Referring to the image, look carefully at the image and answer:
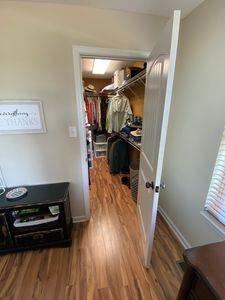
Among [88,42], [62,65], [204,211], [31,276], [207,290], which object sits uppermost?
[88,42]

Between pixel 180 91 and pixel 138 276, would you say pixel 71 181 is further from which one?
pixel 180 91

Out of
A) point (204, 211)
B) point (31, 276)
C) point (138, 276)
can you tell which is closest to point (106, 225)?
point (138, 276)

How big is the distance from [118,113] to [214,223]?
2.38 metres

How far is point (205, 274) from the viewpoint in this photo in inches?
23.4

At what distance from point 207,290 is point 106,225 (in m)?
1.39

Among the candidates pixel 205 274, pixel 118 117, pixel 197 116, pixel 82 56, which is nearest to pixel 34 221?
pixel 205 274

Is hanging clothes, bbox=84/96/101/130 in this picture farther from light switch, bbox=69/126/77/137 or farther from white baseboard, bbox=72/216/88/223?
white baseboard, bbox=72/216/88/223

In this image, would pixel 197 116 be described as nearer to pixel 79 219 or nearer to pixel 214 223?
pixel 214 223

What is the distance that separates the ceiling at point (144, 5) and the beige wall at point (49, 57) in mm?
49

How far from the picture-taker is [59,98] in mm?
1440

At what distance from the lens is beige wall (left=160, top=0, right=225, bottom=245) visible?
113 cm

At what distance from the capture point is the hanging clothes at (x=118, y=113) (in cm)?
289

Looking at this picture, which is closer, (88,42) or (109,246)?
(88,42)

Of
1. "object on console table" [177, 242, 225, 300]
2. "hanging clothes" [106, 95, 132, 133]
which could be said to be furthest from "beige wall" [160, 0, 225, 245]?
"hanging clothes" [106, 95, 132, 133]
